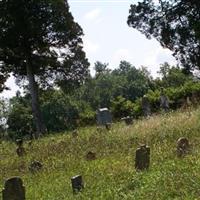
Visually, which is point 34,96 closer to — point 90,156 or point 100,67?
point 90,156

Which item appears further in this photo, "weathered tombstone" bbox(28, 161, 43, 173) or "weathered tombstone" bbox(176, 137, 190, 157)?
"weathered tombstone" bbox(28, 161, 43, 173)

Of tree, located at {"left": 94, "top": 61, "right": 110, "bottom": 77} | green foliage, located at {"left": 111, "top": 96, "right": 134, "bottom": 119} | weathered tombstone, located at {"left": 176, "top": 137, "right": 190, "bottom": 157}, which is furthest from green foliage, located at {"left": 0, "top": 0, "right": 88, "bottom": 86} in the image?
tree, located at {"left": 94, "top": 61, "right": 110, "bottom": 77}

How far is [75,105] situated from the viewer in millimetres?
84125

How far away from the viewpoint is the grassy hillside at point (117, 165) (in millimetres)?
9617

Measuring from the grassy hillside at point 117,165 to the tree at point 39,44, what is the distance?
37.3ft

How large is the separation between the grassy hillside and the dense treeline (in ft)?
26.9

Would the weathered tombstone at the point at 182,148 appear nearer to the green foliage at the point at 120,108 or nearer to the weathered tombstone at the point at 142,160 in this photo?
the weathered tombstone at the point at 142,160

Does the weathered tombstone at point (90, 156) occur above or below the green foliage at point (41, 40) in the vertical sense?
below

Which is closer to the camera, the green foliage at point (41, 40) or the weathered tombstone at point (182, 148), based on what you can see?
the weathered tombstone at point (182, 148)

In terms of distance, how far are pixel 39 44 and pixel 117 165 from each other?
21019 mm

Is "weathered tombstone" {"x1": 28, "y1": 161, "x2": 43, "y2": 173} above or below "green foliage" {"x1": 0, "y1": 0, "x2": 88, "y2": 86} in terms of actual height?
below

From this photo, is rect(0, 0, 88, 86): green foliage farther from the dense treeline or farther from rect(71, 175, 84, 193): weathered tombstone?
rect(71, 175, 84, 193): weathered tombstone

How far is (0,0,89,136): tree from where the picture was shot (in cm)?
3206

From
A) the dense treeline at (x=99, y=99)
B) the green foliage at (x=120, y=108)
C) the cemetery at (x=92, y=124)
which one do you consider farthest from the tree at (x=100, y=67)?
the green foliage at (x=120, y=108)
